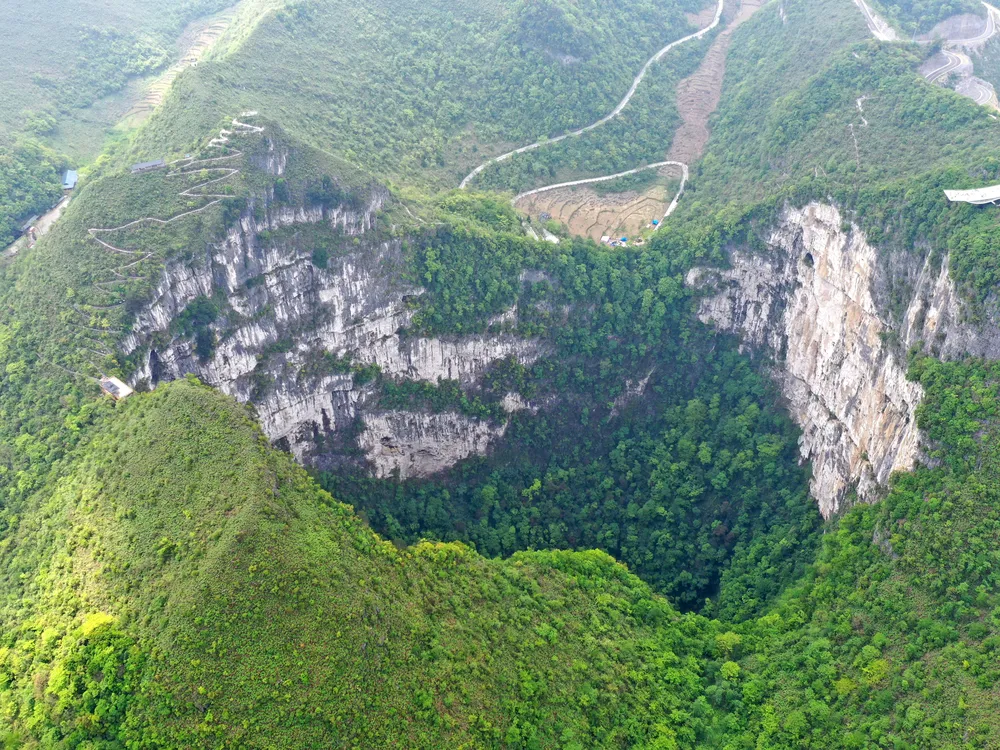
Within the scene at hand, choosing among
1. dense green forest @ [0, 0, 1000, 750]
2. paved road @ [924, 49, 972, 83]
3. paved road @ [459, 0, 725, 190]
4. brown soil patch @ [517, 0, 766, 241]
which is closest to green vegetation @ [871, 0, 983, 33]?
dense green forest @ [0, 0, 1000, 750]

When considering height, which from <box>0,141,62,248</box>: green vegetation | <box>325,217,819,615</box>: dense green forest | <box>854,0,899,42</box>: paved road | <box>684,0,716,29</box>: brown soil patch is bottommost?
<box>325,217,819,615</box>: dense green forest

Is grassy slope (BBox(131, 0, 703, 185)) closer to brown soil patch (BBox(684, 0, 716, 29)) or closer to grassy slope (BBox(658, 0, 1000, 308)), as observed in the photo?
brown soil patch (BBox(684, 0, 716, 29))

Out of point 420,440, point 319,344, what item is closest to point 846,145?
point 420,440

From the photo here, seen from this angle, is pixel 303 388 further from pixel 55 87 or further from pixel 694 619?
pixel 55 87

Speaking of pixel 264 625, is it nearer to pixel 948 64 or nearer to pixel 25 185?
pixel 25 185

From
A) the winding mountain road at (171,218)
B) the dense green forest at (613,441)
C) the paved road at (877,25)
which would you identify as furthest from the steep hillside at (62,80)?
the paved road at (877,25)

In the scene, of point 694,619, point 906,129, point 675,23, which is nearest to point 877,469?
point 694,619

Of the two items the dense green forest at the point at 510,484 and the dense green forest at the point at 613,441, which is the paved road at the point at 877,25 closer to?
the dense green forest at the point at 510,484
